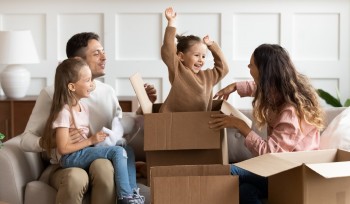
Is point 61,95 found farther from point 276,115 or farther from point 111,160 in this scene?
point 276,115

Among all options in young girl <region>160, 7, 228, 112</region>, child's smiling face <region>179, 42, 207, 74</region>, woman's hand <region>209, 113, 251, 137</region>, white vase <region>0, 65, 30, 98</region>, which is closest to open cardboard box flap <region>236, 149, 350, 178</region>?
woman's hand <region>209, 113, 251, 137</region>

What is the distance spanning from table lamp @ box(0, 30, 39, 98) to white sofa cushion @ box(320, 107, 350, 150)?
7.51 feet

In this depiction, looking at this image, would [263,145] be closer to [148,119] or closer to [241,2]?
[148,119]

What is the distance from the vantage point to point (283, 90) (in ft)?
9.52

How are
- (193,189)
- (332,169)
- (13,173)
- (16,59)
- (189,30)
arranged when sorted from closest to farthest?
(332,169), (193,189), (13,173), (16,59), (189,30)

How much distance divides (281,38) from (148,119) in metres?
2.47

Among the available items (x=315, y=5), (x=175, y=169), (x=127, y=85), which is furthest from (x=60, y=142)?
(x=315, y=5)

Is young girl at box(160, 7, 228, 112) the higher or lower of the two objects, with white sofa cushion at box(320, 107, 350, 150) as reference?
higher

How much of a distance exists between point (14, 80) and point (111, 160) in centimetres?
200

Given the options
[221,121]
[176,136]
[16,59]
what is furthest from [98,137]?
[16,59]

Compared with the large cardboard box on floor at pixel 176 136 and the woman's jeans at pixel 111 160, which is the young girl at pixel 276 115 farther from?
the woman's jeans at pixel 111 160

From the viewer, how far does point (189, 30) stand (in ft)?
16.9

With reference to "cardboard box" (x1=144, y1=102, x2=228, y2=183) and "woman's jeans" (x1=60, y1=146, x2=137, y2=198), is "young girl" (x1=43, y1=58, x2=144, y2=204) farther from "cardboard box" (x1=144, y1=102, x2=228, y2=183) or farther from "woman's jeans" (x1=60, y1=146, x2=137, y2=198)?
"cardboard box" (x1=144, y1=102, x2=228, y2=183)

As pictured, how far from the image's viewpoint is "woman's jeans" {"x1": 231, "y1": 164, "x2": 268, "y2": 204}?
9.23 ft
